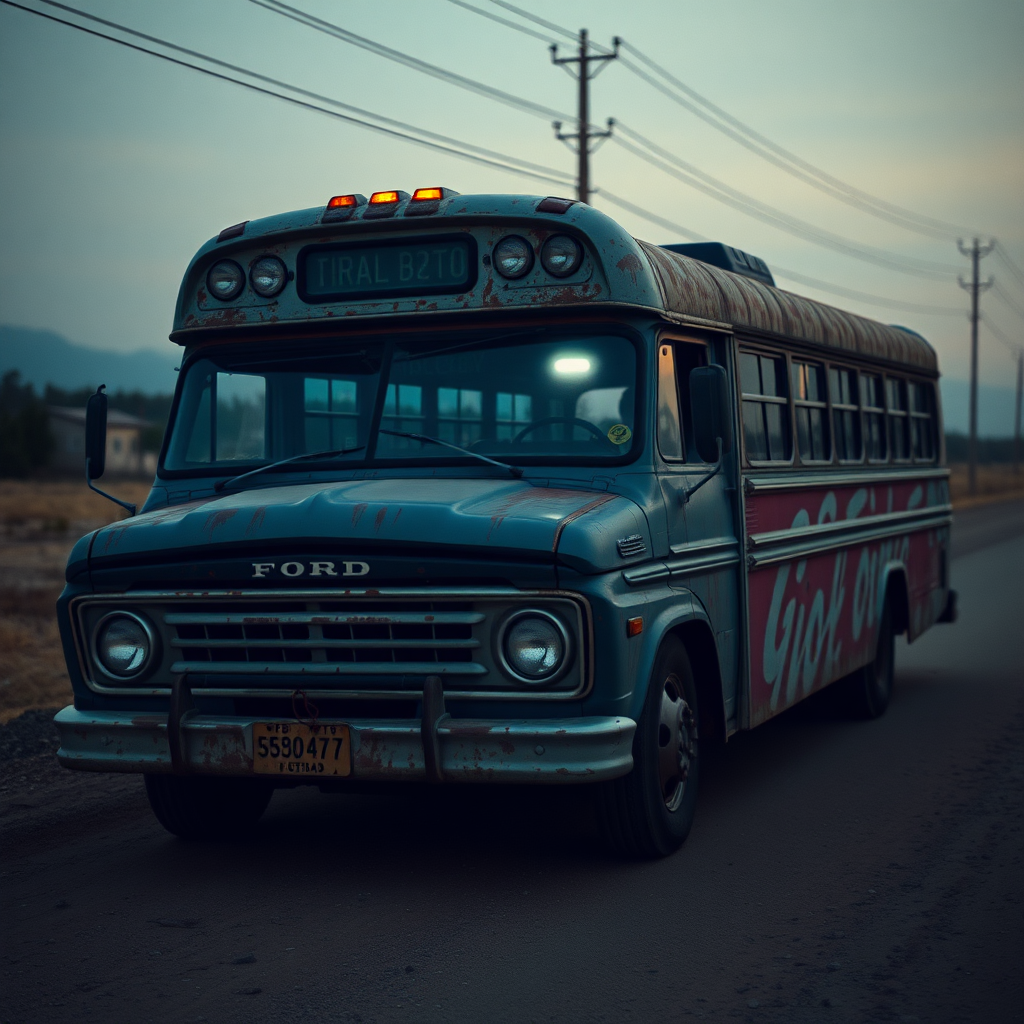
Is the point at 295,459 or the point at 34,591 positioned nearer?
the point at 295,459

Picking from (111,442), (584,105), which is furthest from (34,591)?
(111,442)

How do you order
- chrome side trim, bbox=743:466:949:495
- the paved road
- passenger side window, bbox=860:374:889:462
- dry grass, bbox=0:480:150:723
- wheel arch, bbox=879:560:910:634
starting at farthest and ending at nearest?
dry grass, bbox=0:480:150:723 < wheel arch, bbox=879:560:910:634 < passenger side window, bbox=860:374:889:462 < chrome side trim, bbox=743:466:949:495 < the paved road

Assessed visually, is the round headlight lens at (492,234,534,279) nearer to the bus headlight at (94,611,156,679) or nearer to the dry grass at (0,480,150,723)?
the bus headlight at (94,611,156,679)

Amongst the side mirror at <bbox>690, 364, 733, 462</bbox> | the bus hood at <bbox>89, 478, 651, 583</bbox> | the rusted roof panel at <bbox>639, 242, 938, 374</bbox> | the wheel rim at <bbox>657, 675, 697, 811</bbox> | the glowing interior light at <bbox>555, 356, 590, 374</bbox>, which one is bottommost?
the wheel rim at <bbox>657, 675, 697, 811</bbox>

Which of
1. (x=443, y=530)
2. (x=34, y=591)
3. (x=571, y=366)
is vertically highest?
(x=571, y=366)

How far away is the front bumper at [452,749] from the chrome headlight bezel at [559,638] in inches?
6.0

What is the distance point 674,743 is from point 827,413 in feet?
11.1

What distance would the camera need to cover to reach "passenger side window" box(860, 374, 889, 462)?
9.52m

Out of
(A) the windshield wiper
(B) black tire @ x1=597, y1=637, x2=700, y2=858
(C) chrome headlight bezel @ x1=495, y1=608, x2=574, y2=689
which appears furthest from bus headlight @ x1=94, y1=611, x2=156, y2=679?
(B) black tire @ x1=597, y1=637, x2=700, y2=858

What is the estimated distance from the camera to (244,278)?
6328 millimetres

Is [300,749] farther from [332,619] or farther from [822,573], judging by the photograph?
[822,573]

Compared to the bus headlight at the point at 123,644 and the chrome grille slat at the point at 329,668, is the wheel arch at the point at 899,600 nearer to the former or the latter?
the chrome grille slat at the point at 329,668

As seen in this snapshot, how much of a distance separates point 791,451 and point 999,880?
287 centimetres

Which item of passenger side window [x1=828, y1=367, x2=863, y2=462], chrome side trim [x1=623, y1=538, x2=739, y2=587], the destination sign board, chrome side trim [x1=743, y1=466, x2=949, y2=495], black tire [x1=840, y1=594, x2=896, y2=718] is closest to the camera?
chrome side trim [x1=623, y1=538, x2=739, y2=587]
